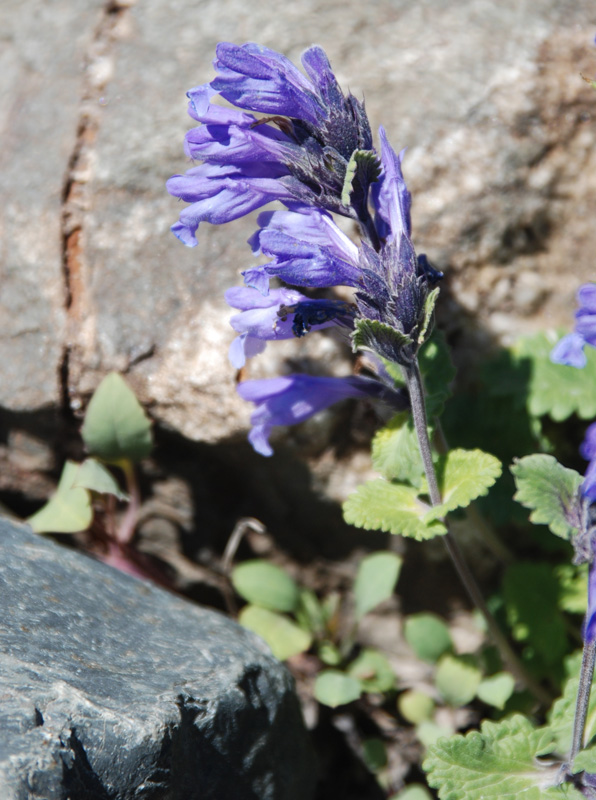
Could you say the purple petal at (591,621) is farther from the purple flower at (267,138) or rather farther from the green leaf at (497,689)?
the purple flower at (267,138)

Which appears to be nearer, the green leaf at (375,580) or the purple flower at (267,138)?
the purple flower at (267,138)

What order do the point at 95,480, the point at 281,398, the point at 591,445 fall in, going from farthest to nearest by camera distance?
1. the point at 95,480
2. the point at 281,398
3. the point at 591,445

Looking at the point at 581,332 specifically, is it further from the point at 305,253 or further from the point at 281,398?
the point at 281,398

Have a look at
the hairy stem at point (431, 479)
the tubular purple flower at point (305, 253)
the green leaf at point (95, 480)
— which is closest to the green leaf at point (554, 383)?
the hairy stem at point (431, 479)

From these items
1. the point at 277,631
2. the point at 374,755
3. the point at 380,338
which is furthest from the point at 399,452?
the point at 374,755

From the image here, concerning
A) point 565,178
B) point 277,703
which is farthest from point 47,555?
point 565,178

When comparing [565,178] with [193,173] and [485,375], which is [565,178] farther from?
[193,173]
